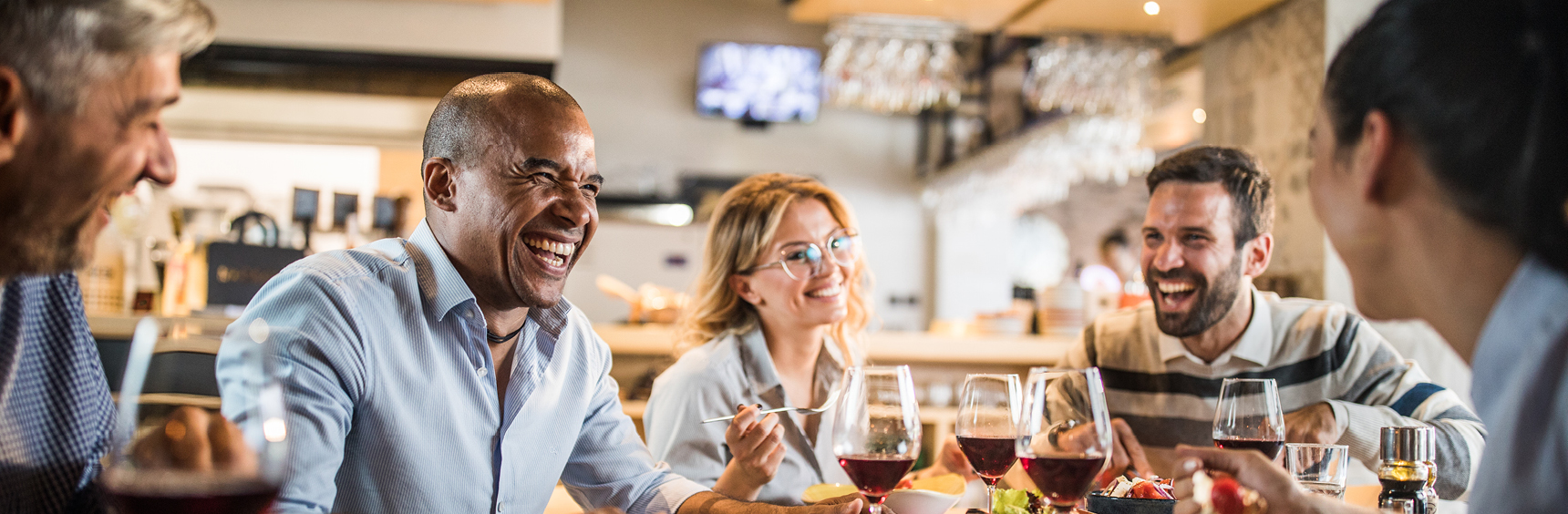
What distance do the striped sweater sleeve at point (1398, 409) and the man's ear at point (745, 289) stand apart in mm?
1110

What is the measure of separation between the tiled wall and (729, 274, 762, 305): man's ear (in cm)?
168

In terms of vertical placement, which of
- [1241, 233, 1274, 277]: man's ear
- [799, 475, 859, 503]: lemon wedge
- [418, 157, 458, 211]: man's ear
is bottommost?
[799, 475, 859, 503]: lemon wedge

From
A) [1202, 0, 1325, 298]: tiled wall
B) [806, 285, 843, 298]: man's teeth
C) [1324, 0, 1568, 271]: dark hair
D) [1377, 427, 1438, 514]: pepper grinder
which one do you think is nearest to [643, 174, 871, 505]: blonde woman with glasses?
[806, 285, 843, 298]: man's teeth

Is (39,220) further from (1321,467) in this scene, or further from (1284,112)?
(1284,112)

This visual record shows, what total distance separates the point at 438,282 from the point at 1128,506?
38.5 inches

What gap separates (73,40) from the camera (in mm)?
773

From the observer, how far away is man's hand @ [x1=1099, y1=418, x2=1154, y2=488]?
1.46m

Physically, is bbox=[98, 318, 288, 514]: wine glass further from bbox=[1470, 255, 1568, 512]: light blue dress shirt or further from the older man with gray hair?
bbox=[1470, 255, 1568, 512]: light blue dress shirt

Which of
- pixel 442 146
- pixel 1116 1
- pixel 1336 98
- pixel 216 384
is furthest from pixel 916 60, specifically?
pixel 216 384

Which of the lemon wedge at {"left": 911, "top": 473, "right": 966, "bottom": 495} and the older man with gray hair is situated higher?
Result: the older man with gray hair

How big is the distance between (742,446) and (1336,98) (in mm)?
905

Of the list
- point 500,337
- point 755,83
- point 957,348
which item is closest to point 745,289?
point 500,337

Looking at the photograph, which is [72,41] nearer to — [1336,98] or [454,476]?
[454,476]

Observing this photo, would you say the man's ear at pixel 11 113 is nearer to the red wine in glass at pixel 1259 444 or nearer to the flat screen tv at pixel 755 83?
the red wine in glass at pixel 1259 444
